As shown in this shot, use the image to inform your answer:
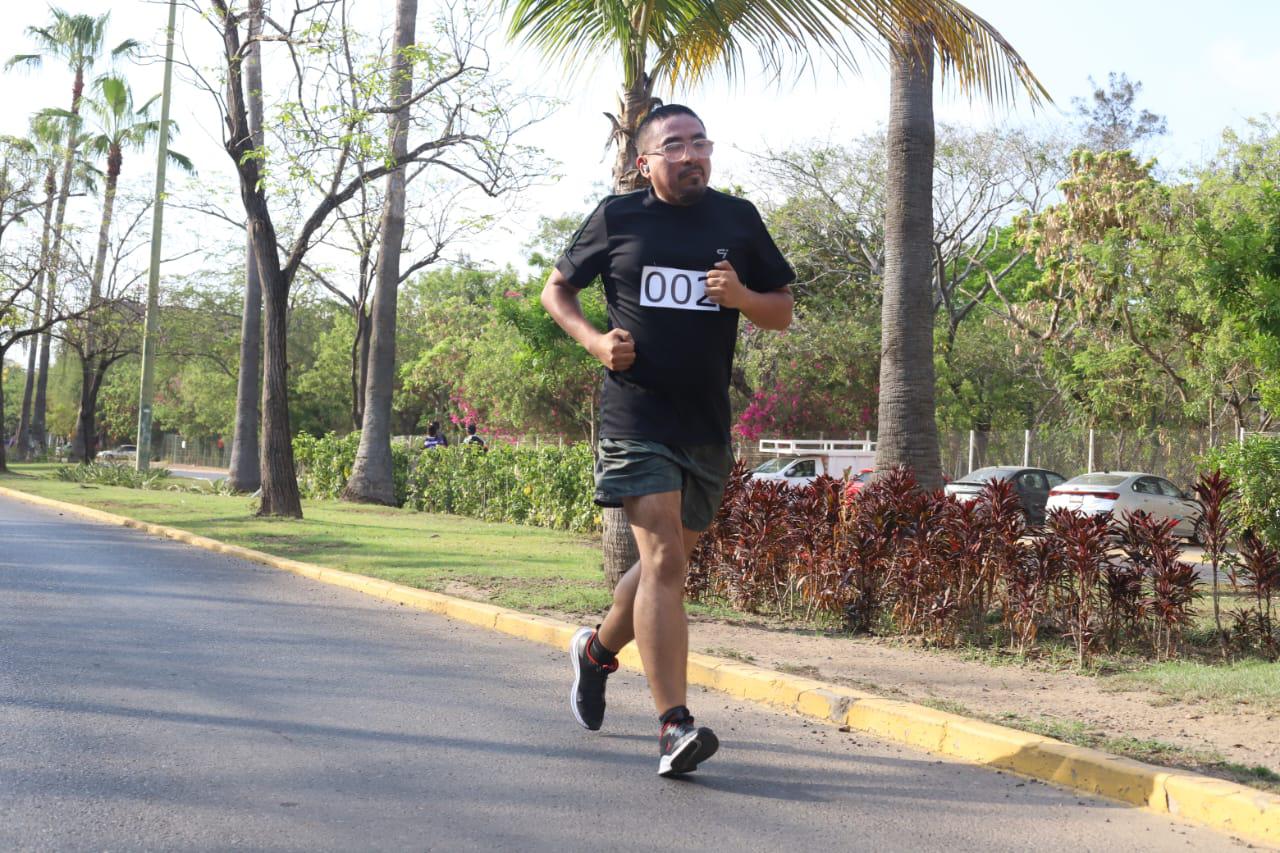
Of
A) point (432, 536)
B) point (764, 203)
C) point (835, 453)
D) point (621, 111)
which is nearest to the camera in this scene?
point (621, 111)

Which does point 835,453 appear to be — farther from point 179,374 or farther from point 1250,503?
point 179,374

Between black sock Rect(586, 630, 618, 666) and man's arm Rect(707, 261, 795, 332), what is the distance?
1366 millimetres

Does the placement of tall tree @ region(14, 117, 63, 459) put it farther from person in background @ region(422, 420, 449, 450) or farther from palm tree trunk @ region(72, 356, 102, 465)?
person in background @ region(422, 420, 449, 450)

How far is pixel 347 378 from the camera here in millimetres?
59812

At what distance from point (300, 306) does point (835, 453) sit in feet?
132

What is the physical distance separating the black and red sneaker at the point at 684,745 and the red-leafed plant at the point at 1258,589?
3974 millimetres

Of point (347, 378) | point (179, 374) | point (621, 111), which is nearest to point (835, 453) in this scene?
point (621, 111)

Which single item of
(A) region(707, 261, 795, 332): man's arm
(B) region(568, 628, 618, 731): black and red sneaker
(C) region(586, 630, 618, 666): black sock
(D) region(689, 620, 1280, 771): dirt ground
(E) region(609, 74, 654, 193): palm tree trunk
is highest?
(E) region(609, 74, 654, 193): palm tree trunk

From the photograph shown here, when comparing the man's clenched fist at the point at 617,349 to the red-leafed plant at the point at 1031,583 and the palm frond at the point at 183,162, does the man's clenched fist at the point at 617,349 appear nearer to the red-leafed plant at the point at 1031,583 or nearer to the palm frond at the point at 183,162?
the red-leafed plant at the point at 1031,583

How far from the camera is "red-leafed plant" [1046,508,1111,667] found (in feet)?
21.8

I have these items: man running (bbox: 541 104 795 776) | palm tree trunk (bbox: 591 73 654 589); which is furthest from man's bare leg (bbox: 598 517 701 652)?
palm tree trunk (bbox: 591 73 654 589)

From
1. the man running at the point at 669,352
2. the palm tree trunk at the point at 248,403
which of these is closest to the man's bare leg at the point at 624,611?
the man running at the point at 669,352

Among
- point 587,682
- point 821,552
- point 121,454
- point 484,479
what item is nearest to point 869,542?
point 821,552

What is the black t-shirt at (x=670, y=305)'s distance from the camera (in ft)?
14.2
